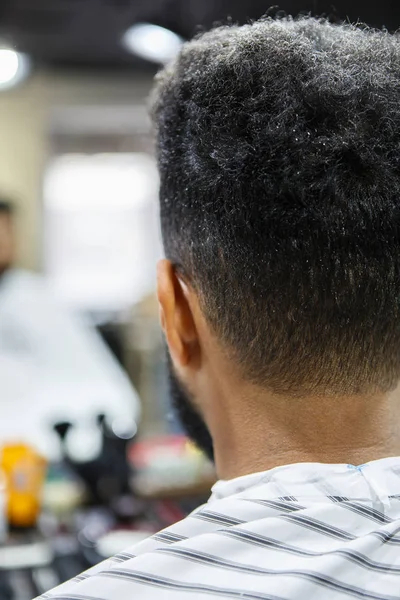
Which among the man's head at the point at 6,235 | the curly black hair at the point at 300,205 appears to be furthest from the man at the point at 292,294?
the man's head at the point at 6,235

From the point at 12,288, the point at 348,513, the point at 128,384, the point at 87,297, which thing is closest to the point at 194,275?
the point at 348,513

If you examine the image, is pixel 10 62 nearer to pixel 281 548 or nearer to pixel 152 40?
pixel 152 40

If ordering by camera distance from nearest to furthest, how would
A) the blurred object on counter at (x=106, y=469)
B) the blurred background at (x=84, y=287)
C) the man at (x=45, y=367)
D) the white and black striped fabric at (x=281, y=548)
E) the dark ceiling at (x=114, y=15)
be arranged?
1. the white and black striped fabric at (x=281, y=548)
2. the dark ceiling at (x=114, y=15)
3. the blurred background at (x=84, y=287)
4. the blurred object on counter at (x=106, y=469)
5. the man at (x=45, y=367)

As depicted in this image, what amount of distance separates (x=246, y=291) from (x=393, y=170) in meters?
0.21

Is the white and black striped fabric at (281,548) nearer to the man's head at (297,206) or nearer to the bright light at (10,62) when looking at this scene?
the man's head at (297,206)

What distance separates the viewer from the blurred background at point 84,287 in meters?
1.54

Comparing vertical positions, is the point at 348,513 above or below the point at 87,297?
below

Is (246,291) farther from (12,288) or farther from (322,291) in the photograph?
(12,288)

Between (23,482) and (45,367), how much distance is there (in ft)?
5.40

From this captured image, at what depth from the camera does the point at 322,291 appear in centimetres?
75

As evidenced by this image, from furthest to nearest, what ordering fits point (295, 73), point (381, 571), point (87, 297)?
1. point (87, 297)
2. point (295, 73)
3. point (381, 571)

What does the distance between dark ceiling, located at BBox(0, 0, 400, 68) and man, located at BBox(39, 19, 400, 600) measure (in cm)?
53

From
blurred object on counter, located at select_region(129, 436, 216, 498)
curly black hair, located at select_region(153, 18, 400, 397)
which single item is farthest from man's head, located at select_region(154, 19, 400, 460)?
blurred object on counter, located at select_region(129, 436, 216, 498)

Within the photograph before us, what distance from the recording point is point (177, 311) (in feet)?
2.79
